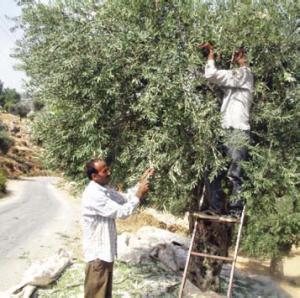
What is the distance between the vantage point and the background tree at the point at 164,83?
9055mm

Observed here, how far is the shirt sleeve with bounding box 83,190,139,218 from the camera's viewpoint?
25.3 ft

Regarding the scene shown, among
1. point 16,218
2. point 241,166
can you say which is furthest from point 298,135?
point 16,218

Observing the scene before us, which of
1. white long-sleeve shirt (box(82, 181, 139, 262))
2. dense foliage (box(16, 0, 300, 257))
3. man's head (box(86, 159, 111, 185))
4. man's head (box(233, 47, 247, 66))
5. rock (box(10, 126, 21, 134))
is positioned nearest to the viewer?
white long-sleeve shirt (box(82, 181, 139, 262))

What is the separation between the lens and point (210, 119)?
354 inches

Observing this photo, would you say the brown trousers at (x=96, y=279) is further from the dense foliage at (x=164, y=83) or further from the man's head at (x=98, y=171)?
the dense foliage at (x=164, y=83)

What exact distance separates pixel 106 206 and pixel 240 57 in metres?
3.75

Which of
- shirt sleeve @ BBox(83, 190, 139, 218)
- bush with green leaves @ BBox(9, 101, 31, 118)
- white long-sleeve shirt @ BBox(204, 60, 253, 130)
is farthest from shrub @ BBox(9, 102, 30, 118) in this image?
shirt sleeve @ BBox(83, 190, 139, 218)

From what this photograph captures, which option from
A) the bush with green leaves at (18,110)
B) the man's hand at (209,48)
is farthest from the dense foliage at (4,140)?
the man's hand at (209,48)

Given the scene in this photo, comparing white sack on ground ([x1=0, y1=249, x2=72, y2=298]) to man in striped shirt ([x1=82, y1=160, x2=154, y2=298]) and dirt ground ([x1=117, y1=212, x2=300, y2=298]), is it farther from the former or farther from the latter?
dirt ground ([x1=117, y1=212, x2=300, y2=298])

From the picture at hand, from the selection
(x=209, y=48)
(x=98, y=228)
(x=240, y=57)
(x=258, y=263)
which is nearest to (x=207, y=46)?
(x=209, y=48)

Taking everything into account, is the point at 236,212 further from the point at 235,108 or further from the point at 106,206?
the point at 106,206

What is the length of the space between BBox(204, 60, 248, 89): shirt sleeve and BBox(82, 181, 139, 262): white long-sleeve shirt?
8.24 feet

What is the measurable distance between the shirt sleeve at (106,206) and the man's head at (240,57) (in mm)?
3322

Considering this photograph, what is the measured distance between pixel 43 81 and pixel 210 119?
3816 millimetres
